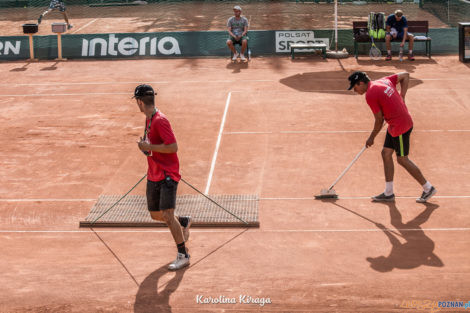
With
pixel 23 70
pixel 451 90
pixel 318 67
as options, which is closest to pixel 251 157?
pixel 451 90

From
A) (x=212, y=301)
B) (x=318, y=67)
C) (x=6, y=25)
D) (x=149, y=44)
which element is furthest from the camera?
(x=6, y=25)

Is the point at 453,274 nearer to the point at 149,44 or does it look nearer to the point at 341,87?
the point at 341,87

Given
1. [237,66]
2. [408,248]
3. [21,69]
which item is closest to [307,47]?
[237,66]

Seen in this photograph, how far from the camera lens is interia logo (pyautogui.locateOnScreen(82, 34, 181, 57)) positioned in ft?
79.3

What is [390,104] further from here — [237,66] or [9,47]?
[9,47]

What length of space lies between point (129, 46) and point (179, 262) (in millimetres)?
17289

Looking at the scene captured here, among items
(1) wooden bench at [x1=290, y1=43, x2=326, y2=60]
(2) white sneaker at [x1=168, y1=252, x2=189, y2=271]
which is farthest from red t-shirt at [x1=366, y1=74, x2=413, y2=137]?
(1) wooden bench at [x1=290, y1=43, x2=326, y2=60]

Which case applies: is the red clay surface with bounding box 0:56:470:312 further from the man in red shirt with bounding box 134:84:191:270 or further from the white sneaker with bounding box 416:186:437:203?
the man in red shirt with bounding box 134:84:191:270

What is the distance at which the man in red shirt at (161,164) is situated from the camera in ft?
25.3

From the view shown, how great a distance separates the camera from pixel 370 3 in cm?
3481

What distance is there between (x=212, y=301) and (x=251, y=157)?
5.82 meters

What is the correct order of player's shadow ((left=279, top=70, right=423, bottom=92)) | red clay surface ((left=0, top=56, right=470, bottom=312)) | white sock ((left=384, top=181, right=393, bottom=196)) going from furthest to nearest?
player's shadow ((left=279, top=70, right=423, bottom=92)), white sock ((left=384, top=181, right=393, bottom=196)), red clay surface ((left=0, top=56, right=470, bottom=312))

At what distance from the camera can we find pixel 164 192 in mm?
7910

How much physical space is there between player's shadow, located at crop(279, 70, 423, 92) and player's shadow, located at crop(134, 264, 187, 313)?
1083 centimetres
